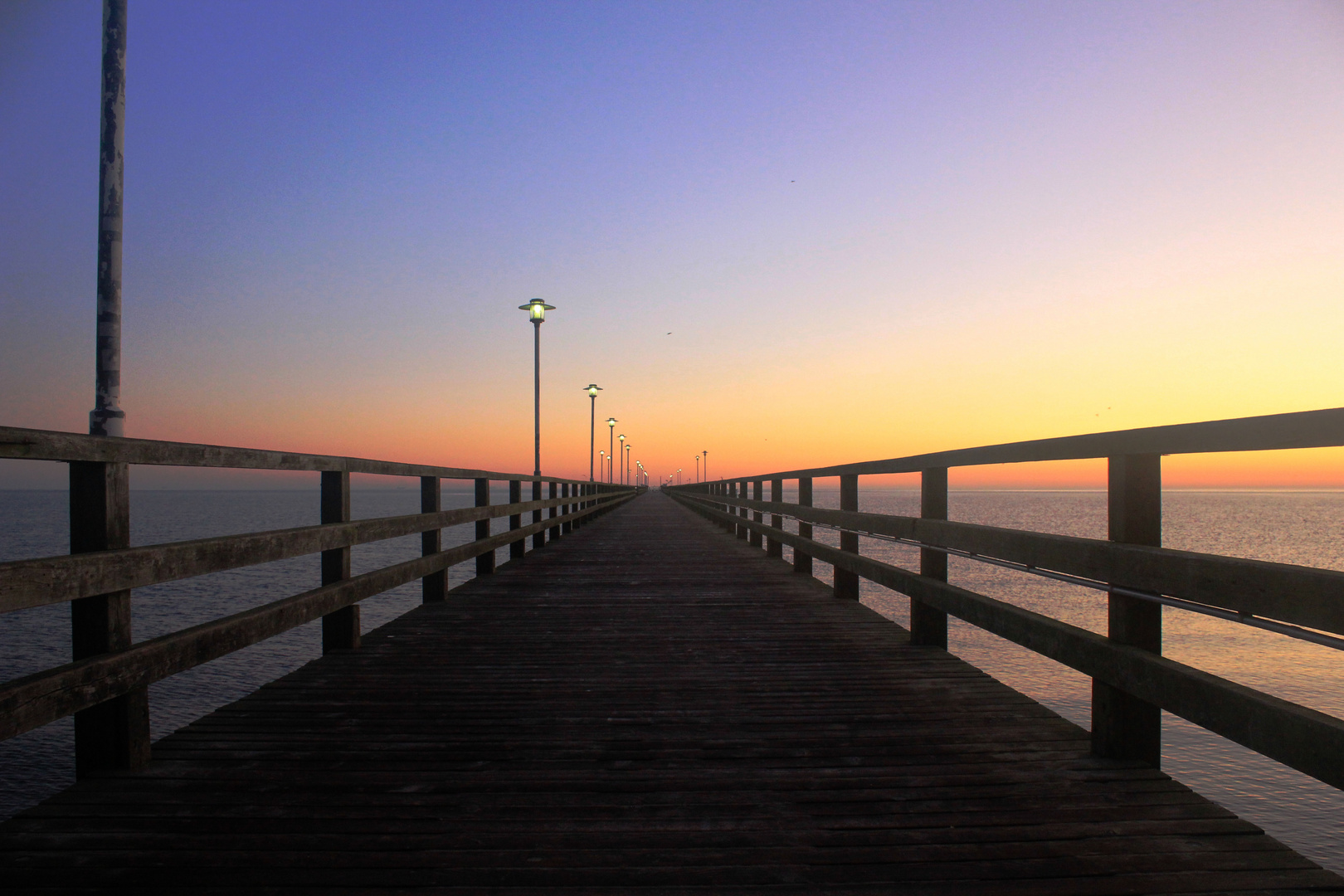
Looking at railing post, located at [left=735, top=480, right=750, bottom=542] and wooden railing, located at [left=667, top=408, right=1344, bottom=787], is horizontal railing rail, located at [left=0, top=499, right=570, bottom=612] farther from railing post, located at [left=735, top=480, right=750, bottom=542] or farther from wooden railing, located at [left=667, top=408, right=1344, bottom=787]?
railing post, located at [left=735, top=480, right=750, bottom=542]

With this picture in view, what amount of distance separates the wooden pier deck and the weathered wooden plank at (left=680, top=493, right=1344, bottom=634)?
68 centimetres

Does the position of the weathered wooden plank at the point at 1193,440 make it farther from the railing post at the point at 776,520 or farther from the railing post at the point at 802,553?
the railing post at the point at 776,520

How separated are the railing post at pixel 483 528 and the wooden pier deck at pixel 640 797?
3.41 metres

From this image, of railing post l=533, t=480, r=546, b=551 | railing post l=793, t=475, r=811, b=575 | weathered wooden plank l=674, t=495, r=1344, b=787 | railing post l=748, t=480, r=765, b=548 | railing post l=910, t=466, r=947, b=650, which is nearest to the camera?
weathered wooden plank l=674, t=495, r=1344, b=787

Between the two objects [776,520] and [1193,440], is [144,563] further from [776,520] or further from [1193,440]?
[776,520]

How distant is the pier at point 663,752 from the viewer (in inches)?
81.8

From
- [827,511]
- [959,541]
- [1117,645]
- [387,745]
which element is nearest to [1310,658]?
[827,511]

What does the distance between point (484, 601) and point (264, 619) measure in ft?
11.0

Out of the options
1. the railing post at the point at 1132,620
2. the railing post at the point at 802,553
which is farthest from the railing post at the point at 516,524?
the railing post at the point at 1132,620

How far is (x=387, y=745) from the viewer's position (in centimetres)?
304

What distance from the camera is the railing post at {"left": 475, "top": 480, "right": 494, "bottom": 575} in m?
7.77

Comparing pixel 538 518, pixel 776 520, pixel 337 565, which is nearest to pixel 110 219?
pixel 337 565

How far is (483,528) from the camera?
7.79 m

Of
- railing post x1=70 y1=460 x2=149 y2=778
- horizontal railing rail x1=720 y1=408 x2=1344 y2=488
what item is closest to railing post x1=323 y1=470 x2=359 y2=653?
railing post x1=70 y1=460 x2=149 y2=778
